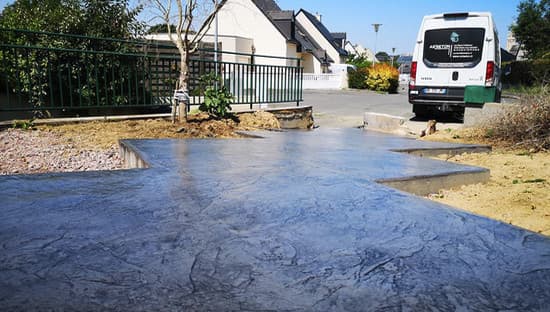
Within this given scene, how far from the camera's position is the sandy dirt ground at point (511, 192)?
3123mm

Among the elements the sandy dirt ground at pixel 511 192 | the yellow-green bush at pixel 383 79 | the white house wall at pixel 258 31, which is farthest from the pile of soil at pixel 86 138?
the white house wall at pixel 258 31

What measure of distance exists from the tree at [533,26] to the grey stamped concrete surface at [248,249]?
4403 centimetres

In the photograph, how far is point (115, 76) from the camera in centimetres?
822

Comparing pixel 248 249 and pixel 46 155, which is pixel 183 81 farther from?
pixel 248 249

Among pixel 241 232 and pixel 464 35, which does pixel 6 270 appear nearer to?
pixel 241 232

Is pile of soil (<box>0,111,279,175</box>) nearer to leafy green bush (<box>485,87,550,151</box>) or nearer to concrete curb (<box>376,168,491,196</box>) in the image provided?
concrete curb (<box>376,168,491,196</box>)

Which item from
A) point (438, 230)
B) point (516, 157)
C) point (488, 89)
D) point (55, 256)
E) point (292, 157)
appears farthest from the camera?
point (488, 89)

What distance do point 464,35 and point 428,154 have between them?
250 inches

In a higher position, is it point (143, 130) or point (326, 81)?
point (326, 81)

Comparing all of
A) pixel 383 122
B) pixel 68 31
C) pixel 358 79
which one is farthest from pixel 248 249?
pixel 358 79

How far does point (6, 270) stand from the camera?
1.57 m

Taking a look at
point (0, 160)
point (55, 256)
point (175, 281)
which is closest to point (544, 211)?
point (175, 281)

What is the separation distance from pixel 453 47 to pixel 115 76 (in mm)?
7937

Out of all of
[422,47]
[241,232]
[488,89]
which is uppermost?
[422,47]
